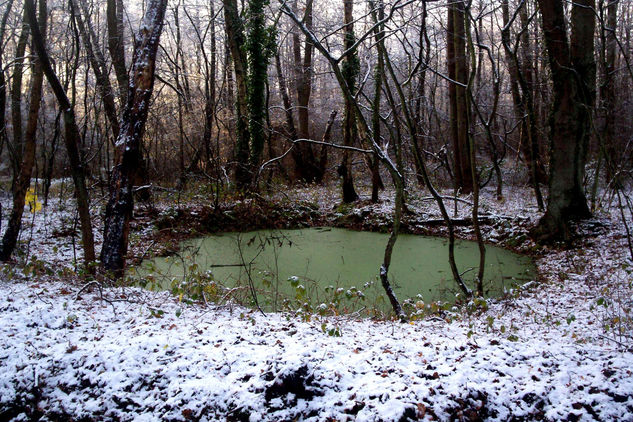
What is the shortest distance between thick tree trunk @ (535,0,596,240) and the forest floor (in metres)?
3.20

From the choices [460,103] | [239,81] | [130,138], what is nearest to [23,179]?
[130,138]

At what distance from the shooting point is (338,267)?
6527mm

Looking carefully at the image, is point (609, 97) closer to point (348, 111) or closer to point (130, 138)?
point (348, 111)

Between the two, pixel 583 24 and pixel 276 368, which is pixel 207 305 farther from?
pixel 583 24

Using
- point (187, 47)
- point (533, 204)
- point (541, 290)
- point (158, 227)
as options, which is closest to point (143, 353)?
point (541, 290)

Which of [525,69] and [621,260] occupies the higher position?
[525,69]

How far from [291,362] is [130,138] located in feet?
10.7

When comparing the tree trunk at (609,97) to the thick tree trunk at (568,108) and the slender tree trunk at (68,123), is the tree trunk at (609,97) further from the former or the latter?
the slender tree trunk at (68,123)

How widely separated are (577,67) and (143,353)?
23.8ft

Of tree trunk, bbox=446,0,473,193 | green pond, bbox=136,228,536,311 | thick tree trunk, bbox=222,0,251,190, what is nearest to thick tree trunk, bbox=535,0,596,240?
green pond, bbox=136,228,536,311

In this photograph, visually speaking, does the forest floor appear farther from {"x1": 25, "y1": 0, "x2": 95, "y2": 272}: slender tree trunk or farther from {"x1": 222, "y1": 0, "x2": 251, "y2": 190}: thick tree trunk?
{"x1": 222, "y1": 0, "x2": 251, "y2": 190}: thick tree trunk

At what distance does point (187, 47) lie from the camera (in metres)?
21.8

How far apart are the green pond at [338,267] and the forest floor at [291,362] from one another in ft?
2.72

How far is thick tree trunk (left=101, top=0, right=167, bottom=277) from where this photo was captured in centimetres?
460
